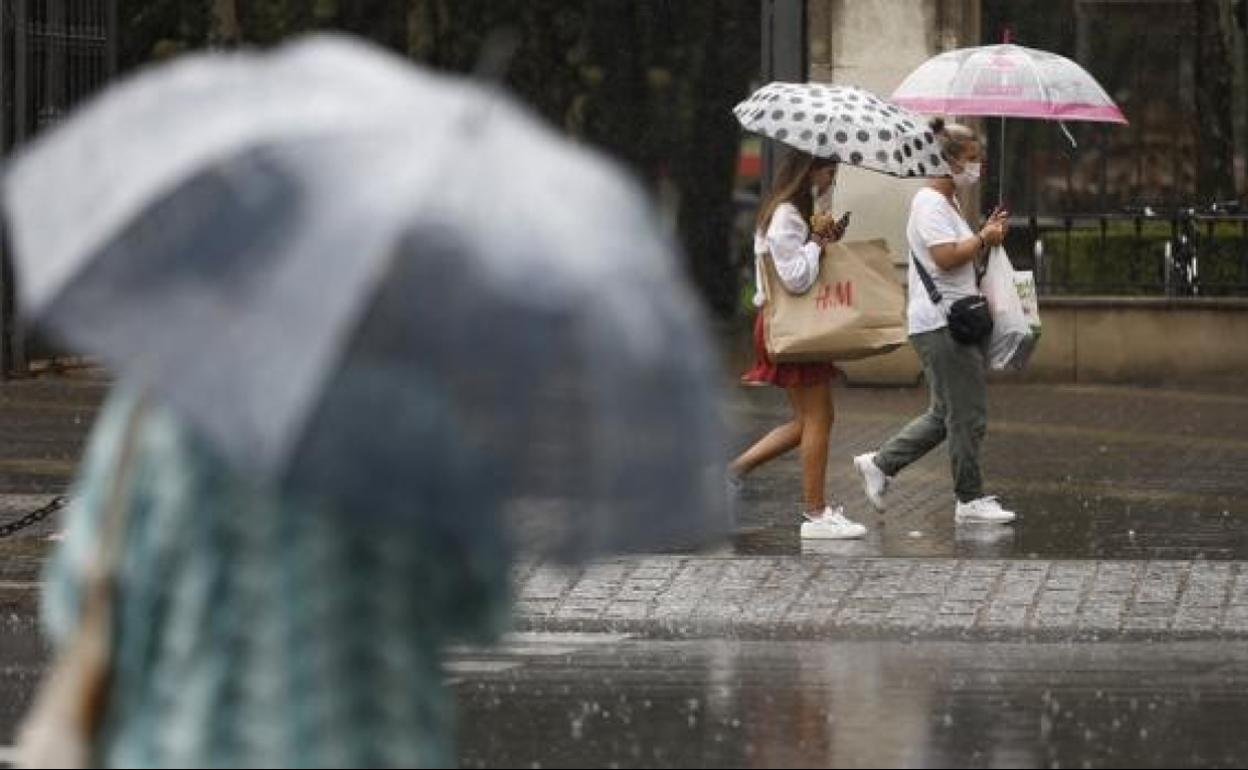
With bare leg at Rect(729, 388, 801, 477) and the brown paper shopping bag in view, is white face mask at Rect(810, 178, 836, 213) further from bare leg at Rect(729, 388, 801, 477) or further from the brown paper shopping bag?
bare leg at Rect(729, 388, 801, 477)

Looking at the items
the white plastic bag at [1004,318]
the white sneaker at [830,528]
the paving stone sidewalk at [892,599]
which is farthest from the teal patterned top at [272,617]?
the white plastic bag at [1004,318]

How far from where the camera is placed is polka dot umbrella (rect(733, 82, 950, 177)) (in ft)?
42.7

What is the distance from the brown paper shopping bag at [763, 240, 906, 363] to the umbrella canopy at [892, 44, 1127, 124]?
2043 millimetres

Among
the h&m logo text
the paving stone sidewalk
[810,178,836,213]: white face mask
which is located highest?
[810,178,836,213]: white face mask

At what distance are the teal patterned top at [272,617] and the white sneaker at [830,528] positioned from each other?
9.17 meters

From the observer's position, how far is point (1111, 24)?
22.0 m

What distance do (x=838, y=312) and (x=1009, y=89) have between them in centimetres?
256

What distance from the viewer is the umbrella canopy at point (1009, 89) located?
1529cm

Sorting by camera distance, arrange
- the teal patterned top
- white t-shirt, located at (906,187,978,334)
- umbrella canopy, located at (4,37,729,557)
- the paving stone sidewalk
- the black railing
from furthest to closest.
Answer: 1. the black railing
2. white t-shirt, located at (906,187,978,334)
3. the paving stone sidewalk
4. the teal patterned top
5. umbrella canopy, located at (4,37,729,557)

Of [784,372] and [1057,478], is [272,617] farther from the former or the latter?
[1057,478]

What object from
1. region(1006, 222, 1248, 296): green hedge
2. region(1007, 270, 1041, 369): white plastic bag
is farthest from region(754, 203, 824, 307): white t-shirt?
region(1006, 222, 1248, 296): green hedge

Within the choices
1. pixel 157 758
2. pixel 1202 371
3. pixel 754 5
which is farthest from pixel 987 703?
pixel 754 5

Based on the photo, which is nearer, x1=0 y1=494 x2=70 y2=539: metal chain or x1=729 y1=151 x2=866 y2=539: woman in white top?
x1=0 y1=494 x2=70 y2=539: metal chain

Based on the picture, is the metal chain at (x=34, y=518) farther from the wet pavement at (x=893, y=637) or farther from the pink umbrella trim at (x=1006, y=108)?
the pink umbrella trim at (x=1006, y=108)
